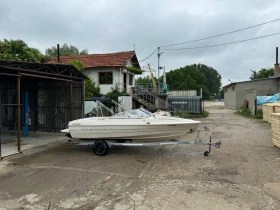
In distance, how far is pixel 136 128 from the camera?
663 centimetres

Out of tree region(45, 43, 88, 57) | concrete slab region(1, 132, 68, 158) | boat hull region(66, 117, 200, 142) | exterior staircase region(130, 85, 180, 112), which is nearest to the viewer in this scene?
boat hull region(66, 117, 200, 142)

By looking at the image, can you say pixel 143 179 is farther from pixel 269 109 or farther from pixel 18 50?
pixel 18 50

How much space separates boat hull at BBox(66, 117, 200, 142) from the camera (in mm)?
6551

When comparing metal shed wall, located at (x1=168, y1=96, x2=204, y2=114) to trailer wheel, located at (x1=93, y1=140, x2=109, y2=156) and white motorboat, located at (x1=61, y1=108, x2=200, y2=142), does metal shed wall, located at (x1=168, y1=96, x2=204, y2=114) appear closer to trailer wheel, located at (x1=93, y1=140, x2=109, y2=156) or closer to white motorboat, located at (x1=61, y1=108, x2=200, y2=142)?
white motorboat, located at (x1=61, y1=108, x2=200, y2=142)

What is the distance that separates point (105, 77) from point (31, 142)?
1147 centimetres

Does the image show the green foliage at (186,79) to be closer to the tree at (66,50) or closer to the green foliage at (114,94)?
the tree at (66,50)

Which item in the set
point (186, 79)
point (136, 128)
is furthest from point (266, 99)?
point (186, 79)

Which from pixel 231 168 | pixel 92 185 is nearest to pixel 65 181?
pixel 92 185

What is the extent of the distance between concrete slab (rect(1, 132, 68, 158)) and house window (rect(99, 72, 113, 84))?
940 centimetres

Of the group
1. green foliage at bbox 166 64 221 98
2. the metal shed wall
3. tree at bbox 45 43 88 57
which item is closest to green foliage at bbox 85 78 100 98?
the metal shed wall

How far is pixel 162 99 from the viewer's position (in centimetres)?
1962

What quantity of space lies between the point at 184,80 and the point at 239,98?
48884mm

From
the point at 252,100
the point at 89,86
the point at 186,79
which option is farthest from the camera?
the point at 186,79

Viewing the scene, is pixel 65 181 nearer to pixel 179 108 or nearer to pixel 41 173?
pixel 41 173
